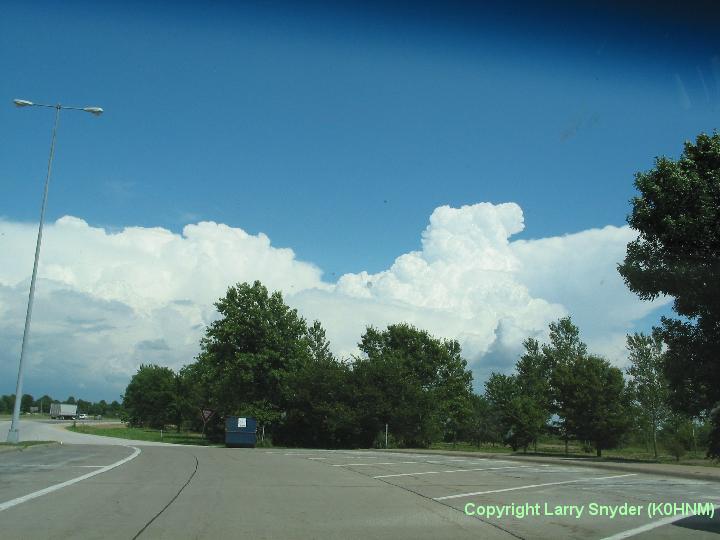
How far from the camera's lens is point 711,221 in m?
21.1

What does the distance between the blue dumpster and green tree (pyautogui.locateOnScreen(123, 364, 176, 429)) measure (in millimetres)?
68552

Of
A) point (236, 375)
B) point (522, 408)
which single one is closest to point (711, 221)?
point (522, 408)

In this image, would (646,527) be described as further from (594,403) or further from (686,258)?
(594,403)

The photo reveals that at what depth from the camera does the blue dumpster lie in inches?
1642

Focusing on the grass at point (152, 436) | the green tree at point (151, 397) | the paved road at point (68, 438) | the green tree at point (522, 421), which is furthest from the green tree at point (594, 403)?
the green tree at point (151, 397)

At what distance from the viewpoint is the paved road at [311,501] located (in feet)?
29.7

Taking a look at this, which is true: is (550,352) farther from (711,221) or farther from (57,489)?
(57,489)

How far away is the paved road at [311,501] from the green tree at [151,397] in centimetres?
9459

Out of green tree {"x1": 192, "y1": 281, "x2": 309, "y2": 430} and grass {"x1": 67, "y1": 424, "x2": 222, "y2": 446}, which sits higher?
green tree {"x1": 192, "y1": 281, "x2": 309, "y2": 430}

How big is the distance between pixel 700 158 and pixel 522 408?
89.1ft

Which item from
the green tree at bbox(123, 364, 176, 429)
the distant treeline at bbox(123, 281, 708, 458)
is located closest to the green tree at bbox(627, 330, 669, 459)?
the distant treeline at bbox(123, 281, 708, 458)

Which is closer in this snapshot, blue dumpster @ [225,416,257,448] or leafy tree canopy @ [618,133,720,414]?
leafy tree canopy @ [618,133,720,414]

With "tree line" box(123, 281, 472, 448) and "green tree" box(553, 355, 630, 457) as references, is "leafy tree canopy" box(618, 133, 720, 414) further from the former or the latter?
"tree line" box(123, 281, 472, 448)

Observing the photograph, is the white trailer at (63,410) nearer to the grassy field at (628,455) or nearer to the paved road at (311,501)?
the grassy field at (628,455)
